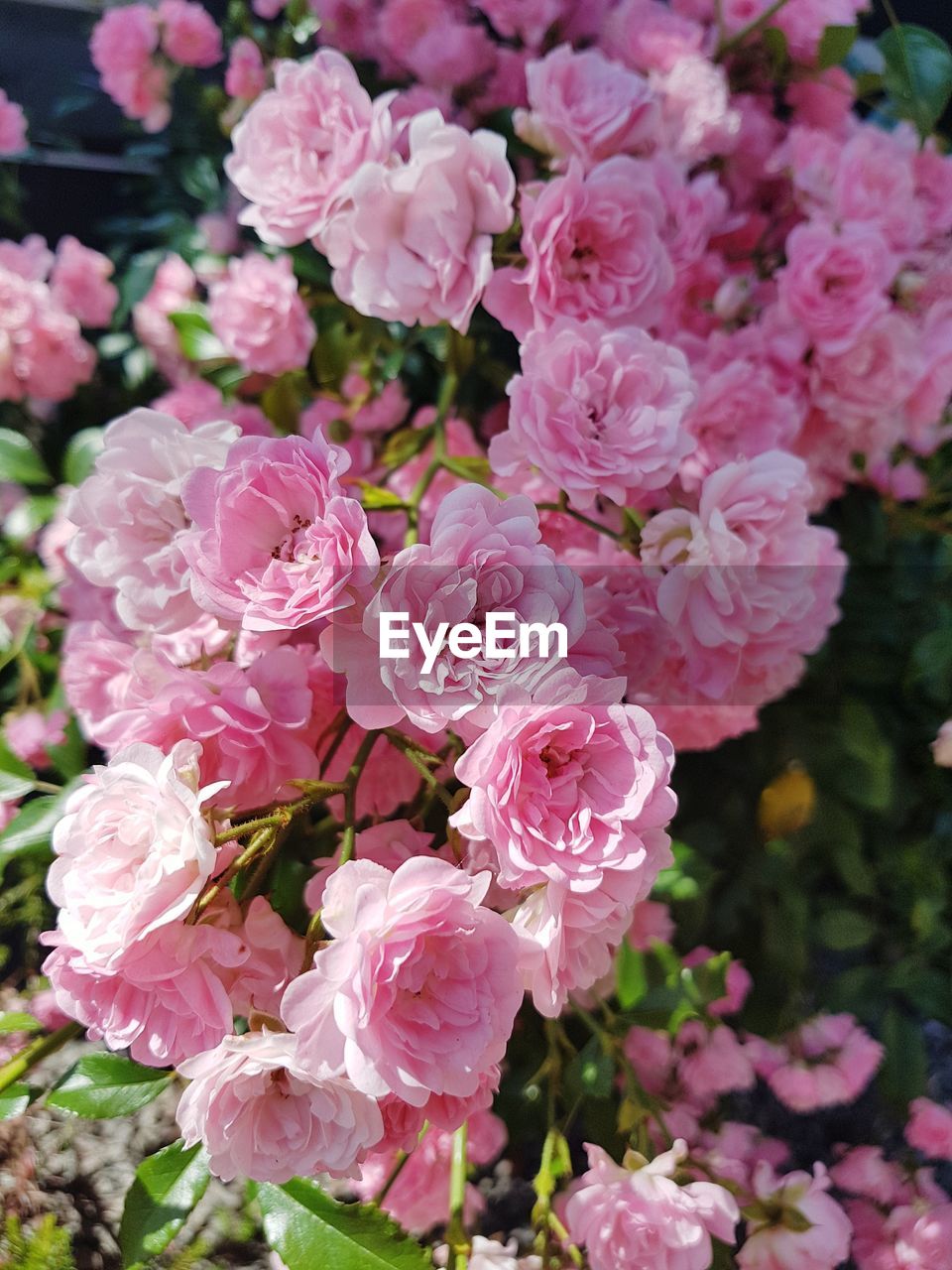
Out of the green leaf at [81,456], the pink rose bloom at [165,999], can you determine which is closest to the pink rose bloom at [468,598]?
the pink rose bloom at [165,999]

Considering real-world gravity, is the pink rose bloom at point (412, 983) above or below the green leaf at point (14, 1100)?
above

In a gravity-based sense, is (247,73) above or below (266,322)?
above

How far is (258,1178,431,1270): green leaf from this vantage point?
0.37 m

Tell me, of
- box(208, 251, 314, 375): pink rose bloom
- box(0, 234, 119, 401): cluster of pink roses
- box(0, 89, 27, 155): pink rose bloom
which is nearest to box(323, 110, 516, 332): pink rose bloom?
box(208, 251, 314, 375): pink rose bloom

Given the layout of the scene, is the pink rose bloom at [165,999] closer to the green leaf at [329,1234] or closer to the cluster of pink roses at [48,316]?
the green leaf at [329,1234]

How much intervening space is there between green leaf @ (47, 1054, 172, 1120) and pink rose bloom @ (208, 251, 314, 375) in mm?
537

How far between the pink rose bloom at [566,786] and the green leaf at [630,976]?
31 centimetres

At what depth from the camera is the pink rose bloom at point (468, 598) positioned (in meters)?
0.35

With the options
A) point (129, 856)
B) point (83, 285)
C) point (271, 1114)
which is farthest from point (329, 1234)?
point (83, 285)

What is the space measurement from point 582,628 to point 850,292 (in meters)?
0.43

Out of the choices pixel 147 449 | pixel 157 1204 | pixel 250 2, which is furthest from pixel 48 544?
pixel 250 2

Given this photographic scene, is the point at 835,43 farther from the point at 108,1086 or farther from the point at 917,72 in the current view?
the point at 108,1086

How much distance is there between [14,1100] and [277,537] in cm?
30

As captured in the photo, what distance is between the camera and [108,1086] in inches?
17.2
